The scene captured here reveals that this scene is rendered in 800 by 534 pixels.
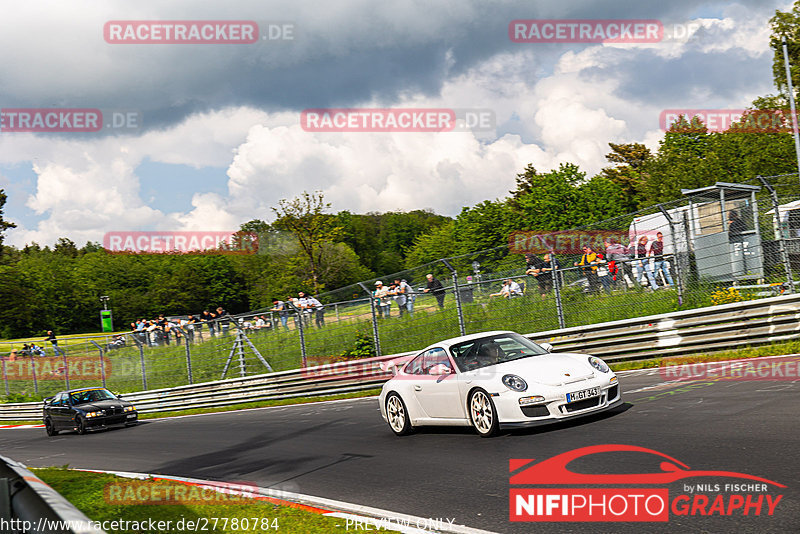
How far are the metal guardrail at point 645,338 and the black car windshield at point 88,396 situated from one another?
4.66m

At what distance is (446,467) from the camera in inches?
309

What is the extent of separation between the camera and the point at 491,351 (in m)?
9.84

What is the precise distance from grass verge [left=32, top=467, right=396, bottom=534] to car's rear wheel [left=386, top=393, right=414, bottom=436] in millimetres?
3312

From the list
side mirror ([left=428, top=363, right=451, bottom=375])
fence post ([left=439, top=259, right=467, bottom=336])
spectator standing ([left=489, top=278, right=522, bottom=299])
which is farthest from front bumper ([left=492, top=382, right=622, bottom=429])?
fence post ([left=439, top=259, right=467, bottom=336])

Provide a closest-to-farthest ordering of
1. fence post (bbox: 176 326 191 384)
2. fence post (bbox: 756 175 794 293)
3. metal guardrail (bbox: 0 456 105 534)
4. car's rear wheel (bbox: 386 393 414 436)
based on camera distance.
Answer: metal guardrail (bbox: 0 456 105 534), car's rear wheel (bbox: 386 393 414 436), fence post (bbox: 756 175 794 293), fence post (bbox: 176 326 191 384)

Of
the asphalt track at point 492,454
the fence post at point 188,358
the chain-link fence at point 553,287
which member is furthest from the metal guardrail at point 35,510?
the fence post at point 188,358

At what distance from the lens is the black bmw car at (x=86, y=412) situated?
20.3m

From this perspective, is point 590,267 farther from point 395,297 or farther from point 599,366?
point 599,366

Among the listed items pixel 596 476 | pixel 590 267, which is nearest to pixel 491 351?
pixel 596 476

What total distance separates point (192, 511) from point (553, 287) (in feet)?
35.7

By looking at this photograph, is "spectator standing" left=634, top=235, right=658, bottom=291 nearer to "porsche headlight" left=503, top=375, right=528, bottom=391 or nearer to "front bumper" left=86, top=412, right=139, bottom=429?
"porsche headlight" left=503, top=375, right=528, bottom=391

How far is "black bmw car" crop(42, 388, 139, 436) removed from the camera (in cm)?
2027

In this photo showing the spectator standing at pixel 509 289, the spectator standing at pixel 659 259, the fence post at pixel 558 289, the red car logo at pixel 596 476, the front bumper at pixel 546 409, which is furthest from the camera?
the spectator standing at pixel 509 289

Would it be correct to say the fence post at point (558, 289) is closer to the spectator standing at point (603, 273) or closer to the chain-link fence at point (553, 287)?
the chain-link fence at point (553, 287)
